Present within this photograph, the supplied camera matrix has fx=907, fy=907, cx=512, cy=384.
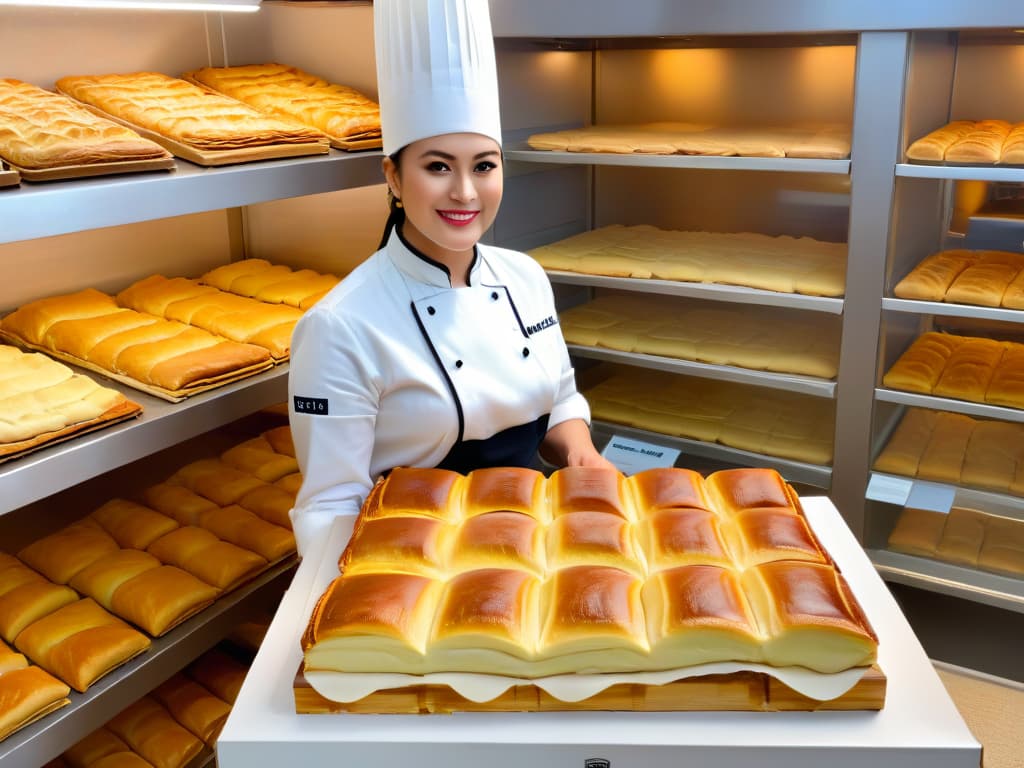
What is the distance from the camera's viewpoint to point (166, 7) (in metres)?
2.10

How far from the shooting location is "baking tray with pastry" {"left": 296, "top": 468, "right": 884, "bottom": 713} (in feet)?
2.71

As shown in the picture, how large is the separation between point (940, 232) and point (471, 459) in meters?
1.43

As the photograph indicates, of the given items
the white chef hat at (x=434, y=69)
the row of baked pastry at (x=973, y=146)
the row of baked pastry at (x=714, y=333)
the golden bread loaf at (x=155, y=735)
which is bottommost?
the golden bread loaf at (x=155, y=735)

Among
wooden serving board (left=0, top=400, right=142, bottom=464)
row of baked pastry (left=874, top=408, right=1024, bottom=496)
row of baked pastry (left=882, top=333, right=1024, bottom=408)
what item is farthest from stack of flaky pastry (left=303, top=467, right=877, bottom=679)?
row of baked pastry (left=874, top=408, right=1024, bottom=496)

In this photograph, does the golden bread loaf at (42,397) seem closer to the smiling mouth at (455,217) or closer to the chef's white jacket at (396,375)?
the chef's white jacket at (396,375)

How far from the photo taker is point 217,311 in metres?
2.17

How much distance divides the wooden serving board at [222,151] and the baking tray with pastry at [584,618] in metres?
1.09

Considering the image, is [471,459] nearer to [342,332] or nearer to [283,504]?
[342,332]

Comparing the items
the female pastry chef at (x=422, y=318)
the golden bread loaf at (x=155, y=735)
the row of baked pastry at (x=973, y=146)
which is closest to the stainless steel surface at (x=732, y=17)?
the row of baked pastry at (x=973, y=146)

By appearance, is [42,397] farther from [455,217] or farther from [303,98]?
[303,98]

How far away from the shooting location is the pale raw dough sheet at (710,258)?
2.16 m

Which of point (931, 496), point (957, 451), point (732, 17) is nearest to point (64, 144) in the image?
point (732, 17)

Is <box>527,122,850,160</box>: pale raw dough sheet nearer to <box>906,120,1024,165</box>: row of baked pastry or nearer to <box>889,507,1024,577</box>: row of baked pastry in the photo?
<box>906,120,1024,165</box>: row of baked pastry

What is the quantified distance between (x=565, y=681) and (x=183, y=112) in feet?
5.37
